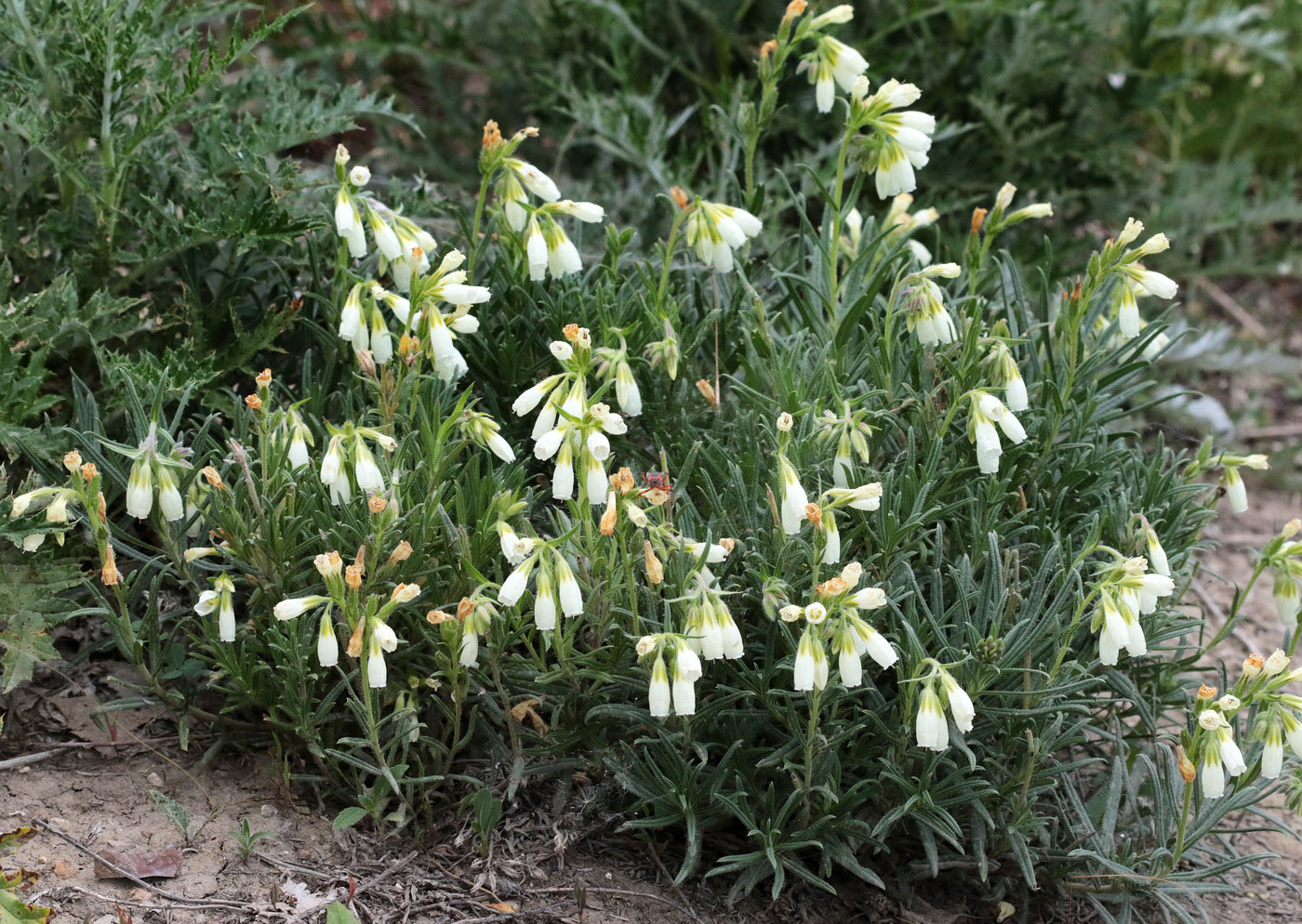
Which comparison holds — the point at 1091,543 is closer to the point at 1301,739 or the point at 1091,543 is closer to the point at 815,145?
the point at 1301,739

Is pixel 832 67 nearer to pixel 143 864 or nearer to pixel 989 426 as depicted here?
pixel 989 426

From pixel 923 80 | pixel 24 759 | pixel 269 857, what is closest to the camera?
pixel 269 857

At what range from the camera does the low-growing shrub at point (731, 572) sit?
229cm

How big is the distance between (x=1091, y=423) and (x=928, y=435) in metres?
0.48

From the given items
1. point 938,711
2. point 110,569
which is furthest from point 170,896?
point 938,711

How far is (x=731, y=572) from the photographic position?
2.56 m

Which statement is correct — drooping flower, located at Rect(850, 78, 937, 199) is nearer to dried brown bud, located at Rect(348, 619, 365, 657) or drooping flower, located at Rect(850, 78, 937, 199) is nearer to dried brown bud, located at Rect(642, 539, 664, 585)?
dried brown bud, located at Rect(642, 539, 664, 585)

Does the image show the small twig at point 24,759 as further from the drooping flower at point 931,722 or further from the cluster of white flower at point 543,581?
the drooping flower at point 931,722

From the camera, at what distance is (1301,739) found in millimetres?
2283

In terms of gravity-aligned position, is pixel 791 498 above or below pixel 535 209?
below

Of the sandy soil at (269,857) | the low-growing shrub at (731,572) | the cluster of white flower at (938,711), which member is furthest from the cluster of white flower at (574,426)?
the sandy soil at (269,857)

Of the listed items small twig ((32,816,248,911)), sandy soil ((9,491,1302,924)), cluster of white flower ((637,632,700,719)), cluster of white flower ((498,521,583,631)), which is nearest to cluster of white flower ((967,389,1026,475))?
cluster of white flower ((637,632,700,719))

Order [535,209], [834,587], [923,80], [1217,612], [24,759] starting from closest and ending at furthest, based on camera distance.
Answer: [834,587] → [24,759] → [535,209] → [1217,612] → [923,80]

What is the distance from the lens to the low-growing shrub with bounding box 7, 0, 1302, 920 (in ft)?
7.50
